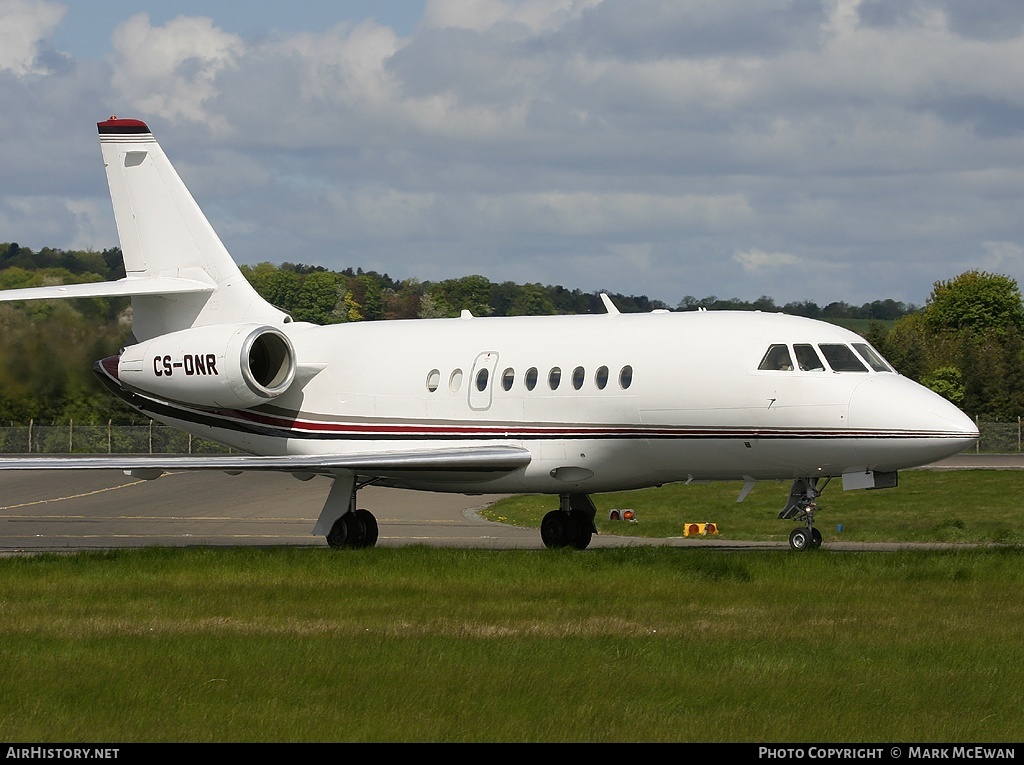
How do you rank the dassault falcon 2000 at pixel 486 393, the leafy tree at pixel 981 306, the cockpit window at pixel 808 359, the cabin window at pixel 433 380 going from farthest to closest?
the leafy tree at pixel 981 306
the cabin window at pixel 433 380
the cockpit window at pixel 808 359
the dassault falcon 2000 at pixel 486 393

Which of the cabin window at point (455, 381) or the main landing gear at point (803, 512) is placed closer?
the main landing gear at point (803, 512)

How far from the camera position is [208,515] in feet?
126

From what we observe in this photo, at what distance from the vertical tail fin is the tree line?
662 centimetres

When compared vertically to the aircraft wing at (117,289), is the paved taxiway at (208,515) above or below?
below

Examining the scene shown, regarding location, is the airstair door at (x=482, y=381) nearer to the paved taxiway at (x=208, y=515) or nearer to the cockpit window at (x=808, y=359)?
→ the paved taxiway at (x=208, y=515)

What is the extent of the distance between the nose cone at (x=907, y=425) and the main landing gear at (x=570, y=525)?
5.93m

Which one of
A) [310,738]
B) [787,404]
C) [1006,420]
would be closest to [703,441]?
[787,404]

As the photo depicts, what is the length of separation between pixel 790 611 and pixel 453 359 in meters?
10.9

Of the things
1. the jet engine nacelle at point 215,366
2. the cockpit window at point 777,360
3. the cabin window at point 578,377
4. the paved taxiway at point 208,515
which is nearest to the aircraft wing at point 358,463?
the cabin window at point 578,377

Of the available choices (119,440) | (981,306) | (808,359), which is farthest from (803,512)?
(981,306)

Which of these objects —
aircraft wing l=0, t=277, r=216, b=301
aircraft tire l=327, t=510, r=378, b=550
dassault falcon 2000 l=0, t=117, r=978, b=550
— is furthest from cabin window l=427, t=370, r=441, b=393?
aircraft wing l=0, t=277, r=216, b=301

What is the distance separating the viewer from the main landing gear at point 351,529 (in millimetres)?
24953

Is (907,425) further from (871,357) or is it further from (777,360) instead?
(777,360)

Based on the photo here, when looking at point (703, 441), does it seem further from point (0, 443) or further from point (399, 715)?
point (0, 443)
